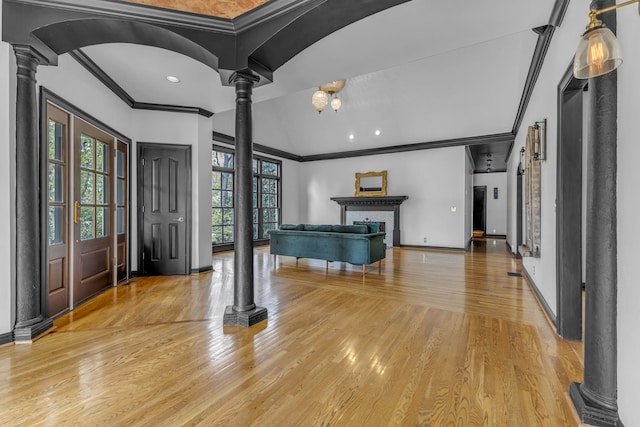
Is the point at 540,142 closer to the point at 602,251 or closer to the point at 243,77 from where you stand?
the point at 602,251

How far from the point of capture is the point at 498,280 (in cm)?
468

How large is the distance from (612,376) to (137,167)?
18.1ft

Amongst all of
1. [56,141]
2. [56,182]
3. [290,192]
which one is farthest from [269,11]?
[290,192]

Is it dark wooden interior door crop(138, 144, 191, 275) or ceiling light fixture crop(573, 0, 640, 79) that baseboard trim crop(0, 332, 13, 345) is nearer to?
dark wooden interior door crop(138, 144, 191, 275)

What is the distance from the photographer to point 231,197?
27.0 feet

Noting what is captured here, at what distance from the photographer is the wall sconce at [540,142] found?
10.6ft

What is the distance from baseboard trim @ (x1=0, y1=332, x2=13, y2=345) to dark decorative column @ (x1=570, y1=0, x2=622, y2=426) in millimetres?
3951

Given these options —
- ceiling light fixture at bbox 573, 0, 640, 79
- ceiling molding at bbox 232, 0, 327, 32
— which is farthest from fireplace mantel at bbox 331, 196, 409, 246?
ceiling light fixture at bbox 573, 0, 640, 79

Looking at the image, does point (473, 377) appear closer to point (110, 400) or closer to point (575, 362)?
point (575, 362)

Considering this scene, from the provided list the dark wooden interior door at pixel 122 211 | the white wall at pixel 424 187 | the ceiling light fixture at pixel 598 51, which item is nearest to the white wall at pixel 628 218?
the ceiling light fixture at pixel 598 51

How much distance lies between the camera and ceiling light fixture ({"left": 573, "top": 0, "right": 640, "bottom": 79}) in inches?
48.1

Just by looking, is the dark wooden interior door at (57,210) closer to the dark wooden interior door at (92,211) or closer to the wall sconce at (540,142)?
the dark wooden interior door at (92,211)

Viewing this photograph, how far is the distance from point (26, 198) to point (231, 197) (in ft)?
18.6

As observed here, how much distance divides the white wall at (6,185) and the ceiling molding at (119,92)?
2.74ft
